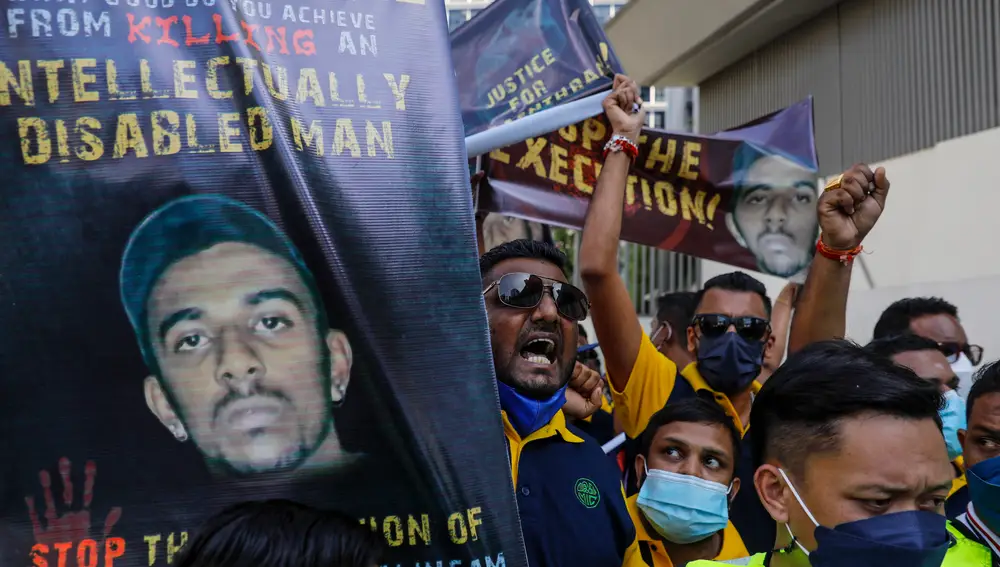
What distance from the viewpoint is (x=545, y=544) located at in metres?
2.39

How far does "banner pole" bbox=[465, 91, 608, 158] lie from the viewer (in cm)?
303

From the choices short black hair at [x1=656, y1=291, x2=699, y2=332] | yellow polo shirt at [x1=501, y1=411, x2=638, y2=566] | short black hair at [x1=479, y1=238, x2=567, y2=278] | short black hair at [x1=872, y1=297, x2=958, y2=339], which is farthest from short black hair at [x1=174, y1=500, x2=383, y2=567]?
short black hair at [x1=872, y1=297, x2=958, y2=339]

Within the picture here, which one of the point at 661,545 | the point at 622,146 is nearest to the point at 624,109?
the point at 622,146

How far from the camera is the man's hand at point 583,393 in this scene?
3.31 meters

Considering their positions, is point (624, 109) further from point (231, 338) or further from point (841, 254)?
point (231, 338)

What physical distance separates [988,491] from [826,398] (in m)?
0.76

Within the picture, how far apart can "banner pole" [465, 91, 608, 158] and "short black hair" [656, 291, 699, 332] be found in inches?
76.6

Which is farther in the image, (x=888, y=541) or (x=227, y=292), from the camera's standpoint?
(x=227, y=292)

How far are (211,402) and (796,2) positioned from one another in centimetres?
819

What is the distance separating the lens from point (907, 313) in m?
4.74

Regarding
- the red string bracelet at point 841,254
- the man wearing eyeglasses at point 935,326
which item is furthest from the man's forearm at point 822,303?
the man wearing eyeglasses at point 935,326

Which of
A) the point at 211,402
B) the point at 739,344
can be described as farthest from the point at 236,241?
the point at 739,344

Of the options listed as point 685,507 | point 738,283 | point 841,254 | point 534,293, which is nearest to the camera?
point 534,293

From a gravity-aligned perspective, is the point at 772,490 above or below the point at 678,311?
below
